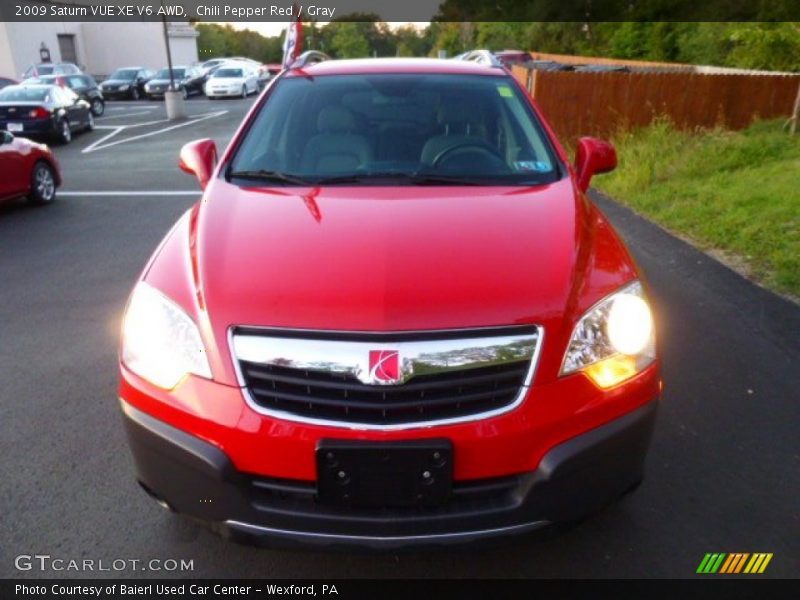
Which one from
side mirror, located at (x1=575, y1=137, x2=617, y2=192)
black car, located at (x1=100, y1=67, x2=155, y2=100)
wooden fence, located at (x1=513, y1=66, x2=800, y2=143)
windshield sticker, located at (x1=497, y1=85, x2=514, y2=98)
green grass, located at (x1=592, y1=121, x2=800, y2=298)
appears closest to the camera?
side mirror, located at (x1=575, y1=137, x2=617, y2=192)

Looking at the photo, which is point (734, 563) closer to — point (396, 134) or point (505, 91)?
point (396, 134)

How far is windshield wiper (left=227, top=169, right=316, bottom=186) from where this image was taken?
309 cm

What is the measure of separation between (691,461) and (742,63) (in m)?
20.5

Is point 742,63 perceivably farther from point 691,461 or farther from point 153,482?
point 153,482

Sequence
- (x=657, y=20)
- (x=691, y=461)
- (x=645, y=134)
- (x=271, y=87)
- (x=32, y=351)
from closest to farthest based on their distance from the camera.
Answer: (x=691, y=461)
(x=271, y=87)
(x=32, y=351)
(x=645, y=134)
(x=657, y=20)

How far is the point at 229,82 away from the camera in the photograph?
30922 mm

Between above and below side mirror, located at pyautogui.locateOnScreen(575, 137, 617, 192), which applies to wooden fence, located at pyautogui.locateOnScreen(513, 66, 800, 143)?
below

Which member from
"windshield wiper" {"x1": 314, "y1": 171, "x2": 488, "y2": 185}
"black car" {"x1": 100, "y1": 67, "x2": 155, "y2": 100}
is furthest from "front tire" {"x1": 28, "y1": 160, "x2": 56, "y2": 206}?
"black car" {"x1": 100, "y1": 67, "x2": 155, "y2": 100}

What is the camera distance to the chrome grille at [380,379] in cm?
201

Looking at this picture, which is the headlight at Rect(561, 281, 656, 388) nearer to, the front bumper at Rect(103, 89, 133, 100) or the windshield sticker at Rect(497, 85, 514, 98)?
the windshield sticker at Rect(497, 85, 514, 98)

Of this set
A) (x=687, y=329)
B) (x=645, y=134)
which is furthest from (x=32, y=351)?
(x=645, y=134)

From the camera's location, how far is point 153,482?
2.21 meters

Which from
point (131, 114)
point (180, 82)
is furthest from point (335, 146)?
point (180, 82)

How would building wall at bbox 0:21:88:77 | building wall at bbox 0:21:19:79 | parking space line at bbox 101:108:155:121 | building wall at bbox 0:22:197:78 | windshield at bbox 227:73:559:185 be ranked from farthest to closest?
building wall at bbox 0:22:197:78 < building wall at bbox 0:21:88:77 < building wall at bbox 0:21:19:79 < parking space line at bbox 101:108:155:121 < windshield at bbox 227:73:559:185
